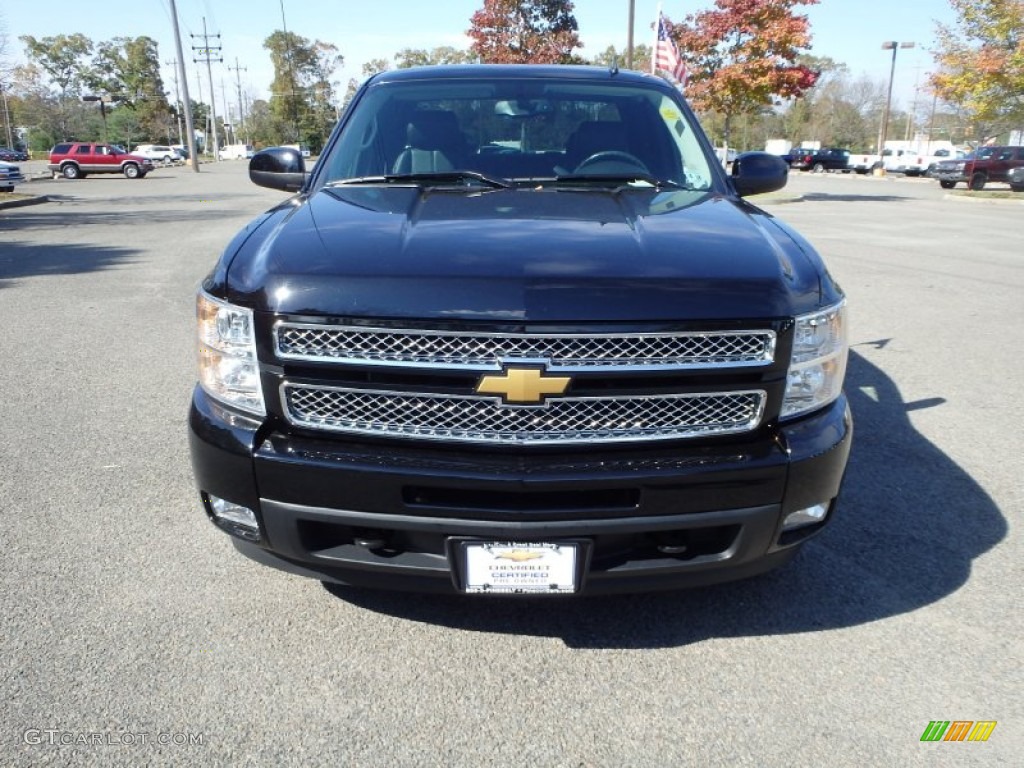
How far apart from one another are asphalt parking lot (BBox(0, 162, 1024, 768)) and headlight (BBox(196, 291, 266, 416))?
83 cm

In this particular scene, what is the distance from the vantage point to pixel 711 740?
217 cm

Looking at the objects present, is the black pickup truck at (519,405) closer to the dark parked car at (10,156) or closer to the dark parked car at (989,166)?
the dark parked car at (989,166)

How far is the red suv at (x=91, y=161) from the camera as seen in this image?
40438 mm

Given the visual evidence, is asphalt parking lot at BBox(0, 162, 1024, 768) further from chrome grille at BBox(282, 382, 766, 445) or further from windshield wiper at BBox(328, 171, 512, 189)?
windshield wiper at BBox(328, 171, 512, 189)

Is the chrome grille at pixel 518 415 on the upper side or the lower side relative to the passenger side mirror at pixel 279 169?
lower

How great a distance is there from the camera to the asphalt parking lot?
2156 millimetres

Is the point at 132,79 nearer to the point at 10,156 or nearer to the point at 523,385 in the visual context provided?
the point at 10,156

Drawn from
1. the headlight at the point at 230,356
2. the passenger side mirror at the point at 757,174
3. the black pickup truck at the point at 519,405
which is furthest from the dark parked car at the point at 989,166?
the headlight at the point at 230,356

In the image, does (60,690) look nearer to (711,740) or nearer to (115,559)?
(115,559)

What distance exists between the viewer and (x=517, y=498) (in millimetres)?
2166

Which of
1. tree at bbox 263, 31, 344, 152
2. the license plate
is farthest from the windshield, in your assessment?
tree at bbox 263, 31, 344, 152

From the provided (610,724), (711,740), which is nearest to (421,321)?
(610,724)

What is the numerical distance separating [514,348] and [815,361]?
916 millimetres

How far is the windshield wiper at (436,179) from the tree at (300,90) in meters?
87.6
